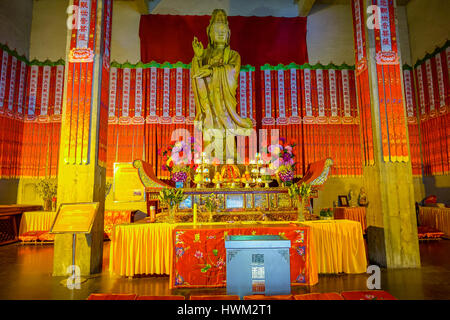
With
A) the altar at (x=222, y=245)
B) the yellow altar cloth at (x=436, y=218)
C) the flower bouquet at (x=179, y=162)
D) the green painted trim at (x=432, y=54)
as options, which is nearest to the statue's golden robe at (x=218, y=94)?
the flower bouquet at (x=179, y=162)

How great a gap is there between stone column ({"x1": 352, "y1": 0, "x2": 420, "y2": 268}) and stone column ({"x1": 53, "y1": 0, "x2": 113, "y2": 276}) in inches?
165

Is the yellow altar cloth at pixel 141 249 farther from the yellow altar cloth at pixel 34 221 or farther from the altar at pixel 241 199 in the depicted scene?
the yellow altar cloth at pixel 34 221

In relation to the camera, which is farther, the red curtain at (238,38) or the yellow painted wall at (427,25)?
the red curtain at (238,38)

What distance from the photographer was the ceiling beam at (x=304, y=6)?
8.02 meters

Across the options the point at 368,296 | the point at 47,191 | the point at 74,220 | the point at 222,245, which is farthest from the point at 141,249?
the point at 47,191

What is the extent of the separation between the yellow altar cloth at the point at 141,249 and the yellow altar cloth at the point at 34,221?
374 centimetres

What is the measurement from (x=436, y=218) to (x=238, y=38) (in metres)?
6.86

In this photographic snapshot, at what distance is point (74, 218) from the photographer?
10.5 feet

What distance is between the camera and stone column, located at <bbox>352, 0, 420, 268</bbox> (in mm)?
4070
